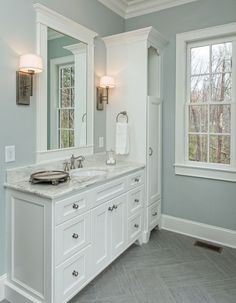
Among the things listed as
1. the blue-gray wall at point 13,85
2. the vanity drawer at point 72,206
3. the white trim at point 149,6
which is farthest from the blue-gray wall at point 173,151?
the vanity drawer at point 72,206

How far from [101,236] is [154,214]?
3.74 feet

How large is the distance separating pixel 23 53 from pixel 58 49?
434 millimetres

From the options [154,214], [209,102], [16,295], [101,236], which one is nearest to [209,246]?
[154,214]

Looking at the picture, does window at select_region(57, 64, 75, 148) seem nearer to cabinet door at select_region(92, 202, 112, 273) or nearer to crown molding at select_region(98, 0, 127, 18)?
cabinet door at select_region(92, 202, 112, 273)

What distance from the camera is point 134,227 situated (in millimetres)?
2740

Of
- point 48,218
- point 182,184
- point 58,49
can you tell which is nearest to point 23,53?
point 58,49

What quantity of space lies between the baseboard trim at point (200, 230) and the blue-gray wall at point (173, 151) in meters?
0.06

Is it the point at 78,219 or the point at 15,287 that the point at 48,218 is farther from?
the point at 15,287

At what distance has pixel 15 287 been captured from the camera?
1.95 meters

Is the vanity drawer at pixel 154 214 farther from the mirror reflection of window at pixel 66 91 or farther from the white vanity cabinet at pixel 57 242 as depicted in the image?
the mirror reflection of window at pixel 66 91

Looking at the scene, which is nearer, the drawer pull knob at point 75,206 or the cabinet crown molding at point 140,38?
the drawer pull knob at point 75,206

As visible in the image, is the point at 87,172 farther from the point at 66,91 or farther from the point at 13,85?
the point at 13,85

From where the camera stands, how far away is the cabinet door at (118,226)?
236cm

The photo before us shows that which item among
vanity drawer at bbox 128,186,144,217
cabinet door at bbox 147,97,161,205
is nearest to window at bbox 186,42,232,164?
cabinet door at bbox 147,97,161,205
